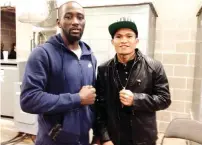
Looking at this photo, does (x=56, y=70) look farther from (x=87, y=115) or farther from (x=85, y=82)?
(x=87, y=115)

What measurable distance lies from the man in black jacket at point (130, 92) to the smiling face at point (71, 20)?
21cm

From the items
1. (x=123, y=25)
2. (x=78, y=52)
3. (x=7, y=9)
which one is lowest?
(x=78, y=52)

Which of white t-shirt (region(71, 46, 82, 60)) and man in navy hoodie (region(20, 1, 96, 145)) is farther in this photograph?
white t-shirt (region(71, 46, 82, 60))

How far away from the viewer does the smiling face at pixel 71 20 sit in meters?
1.39

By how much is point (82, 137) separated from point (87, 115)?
14 centimetres

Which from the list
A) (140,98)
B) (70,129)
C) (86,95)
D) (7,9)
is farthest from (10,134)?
(140,98)

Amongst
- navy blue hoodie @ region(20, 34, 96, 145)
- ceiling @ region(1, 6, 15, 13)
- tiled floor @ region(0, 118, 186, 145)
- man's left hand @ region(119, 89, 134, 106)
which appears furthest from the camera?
ceiling @ region(1, 6, 15, 13)

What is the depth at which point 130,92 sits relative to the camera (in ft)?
4.62

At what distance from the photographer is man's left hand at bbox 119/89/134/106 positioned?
4.56ft

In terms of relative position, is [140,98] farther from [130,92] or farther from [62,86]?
[62,86]

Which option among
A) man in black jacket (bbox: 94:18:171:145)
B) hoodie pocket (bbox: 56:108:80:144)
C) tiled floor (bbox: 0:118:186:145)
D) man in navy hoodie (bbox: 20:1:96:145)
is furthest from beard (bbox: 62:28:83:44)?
tiled floor (bbox: 0:118:186:145)

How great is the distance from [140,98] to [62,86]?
0.47 m

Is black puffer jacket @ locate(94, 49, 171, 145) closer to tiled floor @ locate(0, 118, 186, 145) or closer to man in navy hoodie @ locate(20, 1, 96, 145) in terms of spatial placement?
man in navy hoodie @ locate(20, 1, 96, 145)

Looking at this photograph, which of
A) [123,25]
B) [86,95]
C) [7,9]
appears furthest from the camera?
[7,9]
